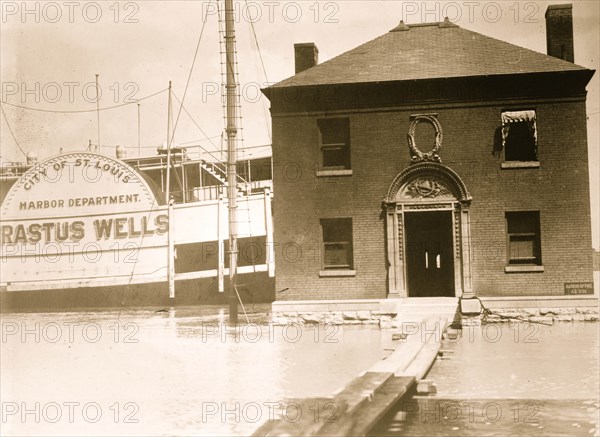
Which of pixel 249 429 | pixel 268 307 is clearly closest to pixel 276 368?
pixel 249 429

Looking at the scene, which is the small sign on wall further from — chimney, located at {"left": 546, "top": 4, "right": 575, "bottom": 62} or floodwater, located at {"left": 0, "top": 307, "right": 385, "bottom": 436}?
chimney, located at {"left": 546, "top": 4, "right": 575, "bottom": 62}

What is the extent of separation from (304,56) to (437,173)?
238 inches

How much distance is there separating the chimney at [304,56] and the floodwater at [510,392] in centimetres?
1057

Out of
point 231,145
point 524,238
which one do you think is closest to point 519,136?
point 524,238

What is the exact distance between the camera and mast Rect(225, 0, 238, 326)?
795 inches

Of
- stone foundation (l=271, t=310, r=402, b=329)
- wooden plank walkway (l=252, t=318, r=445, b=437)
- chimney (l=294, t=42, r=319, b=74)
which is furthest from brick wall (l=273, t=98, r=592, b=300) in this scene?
wooden plank walkway (l=252, t=318, r=445, b=437)

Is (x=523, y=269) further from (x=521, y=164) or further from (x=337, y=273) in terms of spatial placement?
(x=337, y=273)

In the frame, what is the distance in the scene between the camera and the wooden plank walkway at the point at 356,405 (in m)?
6.10

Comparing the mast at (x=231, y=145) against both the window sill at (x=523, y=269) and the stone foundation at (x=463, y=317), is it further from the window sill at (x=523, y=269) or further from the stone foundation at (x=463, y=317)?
the window sill at (x=523, y=269)

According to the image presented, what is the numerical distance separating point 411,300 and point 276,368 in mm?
8207

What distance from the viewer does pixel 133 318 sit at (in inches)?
998

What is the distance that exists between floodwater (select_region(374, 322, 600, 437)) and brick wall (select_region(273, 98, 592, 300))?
11.7ft

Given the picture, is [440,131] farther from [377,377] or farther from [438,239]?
[377,377]

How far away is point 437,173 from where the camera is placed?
66.2 feet
